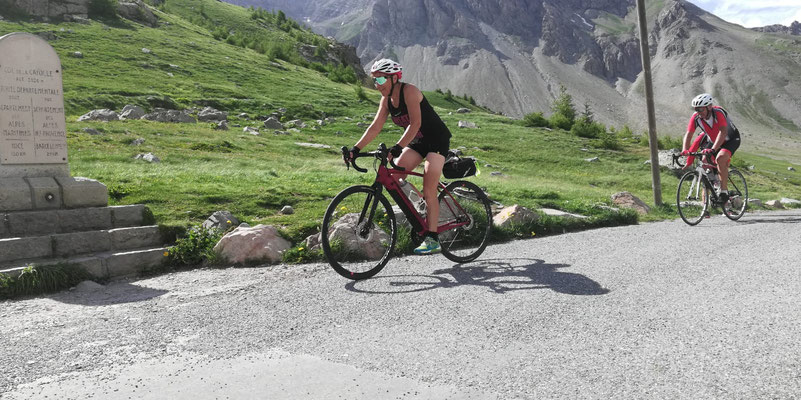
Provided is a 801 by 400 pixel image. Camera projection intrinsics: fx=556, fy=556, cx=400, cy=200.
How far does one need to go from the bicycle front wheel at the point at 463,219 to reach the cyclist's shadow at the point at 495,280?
1.78ft

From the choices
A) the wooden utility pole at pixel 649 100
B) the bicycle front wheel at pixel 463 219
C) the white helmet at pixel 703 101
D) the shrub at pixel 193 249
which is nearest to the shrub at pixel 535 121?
the wooden utility pole at pixel 649 100

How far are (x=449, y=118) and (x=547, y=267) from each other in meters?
37.4

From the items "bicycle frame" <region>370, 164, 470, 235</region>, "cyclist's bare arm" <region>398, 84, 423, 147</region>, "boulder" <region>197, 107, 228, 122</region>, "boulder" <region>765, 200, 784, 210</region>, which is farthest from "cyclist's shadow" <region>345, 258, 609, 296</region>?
"boulder" <region>197, 107, 228, 122</region>

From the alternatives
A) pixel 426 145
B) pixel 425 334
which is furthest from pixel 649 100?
pixel 425 334

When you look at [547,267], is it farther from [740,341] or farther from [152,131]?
[152,131]

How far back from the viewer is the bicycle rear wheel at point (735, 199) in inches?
517

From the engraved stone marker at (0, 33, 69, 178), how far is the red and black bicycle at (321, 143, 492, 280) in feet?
14.8

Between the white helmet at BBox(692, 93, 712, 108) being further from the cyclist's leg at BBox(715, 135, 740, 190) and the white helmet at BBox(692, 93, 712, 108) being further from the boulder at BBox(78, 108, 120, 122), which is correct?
the boulder at BBox(78, 108, 120, 122)

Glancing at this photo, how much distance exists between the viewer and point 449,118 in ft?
144

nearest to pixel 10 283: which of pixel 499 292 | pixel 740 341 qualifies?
pixel 499 292

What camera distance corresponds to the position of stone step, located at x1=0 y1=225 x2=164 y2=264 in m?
6.73

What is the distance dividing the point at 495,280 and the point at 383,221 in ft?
5.45

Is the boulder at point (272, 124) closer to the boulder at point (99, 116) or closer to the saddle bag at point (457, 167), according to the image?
the boulder at point (99, 116)

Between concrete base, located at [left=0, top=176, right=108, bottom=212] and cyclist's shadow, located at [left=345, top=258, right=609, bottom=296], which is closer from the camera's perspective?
cyclist's shadow, located at [left=345, top=258, right=609, bottom=296]
